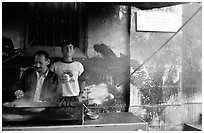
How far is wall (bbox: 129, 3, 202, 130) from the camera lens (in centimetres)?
441

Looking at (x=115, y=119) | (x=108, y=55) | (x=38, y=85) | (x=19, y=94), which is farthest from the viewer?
(x=108, y=55)

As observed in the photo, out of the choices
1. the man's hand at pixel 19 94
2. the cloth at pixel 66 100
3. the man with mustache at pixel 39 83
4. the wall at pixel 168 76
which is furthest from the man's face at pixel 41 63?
the wall at pixel 168 76

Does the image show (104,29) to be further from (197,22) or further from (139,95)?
(197,22)

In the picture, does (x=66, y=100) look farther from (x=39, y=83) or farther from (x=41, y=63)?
(x=41, y=63)

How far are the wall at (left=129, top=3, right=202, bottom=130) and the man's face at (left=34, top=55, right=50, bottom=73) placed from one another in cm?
154

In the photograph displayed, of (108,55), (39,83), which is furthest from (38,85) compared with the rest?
(108,55)

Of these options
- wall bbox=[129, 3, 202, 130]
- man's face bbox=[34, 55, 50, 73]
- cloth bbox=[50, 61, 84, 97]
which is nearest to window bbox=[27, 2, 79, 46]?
man's face bbox=[34, 55, 50, 73]

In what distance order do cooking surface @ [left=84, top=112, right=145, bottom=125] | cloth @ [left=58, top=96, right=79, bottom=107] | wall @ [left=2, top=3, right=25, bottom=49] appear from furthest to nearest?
cloth @ [left=58, top=96, right=79, bottom=107], wall @ [left=2, top=3, right=25, bottom=49], cooking surface @ [left=84, top=112, right=145, bottom=125]

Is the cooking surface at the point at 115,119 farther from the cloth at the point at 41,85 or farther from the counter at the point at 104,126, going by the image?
the cloth at the point at 41,85

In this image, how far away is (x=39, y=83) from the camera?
13.5ft

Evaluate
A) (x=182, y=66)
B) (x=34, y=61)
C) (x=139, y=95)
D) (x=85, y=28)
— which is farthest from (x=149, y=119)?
(x=34, y=61)

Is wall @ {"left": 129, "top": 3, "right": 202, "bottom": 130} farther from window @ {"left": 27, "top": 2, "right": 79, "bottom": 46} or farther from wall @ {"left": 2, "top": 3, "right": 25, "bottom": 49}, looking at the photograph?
wall @ {"left": 2, "top": 3, "right": 25, "bottom": 49}

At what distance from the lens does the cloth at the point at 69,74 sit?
4133 mm

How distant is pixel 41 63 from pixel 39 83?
1.14 feet
